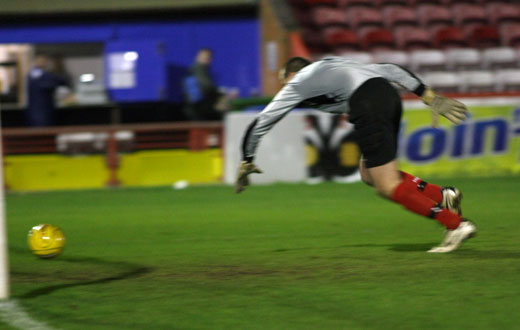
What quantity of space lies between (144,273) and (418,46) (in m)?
14.4

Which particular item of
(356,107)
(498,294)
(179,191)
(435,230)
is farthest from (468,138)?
(498,294)

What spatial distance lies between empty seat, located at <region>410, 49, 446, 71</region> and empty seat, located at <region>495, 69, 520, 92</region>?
1205 millimetres

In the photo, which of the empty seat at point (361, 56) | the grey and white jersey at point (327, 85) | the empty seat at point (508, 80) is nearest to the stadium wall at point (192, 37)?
the empty seat at point (361, 56)

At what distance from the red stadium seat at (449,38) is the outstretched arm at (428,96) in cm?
1349

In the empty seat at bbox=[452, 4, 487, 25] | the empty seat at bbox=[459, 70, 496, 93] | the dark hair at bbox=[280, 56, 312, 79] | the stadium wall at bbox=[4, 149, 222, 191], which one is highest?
the dark hair at bbox=[280, 56, 312, 79]

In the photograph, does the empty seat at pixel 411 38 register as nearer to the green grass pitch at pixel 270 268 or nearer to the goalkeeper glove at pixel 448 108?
the green grass pitch at pixel 270 268

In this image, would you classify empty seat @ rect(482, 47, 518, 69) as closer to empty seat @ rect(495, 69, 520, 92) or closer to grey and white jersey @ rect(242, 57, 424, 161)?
empty seat @ rect(495, 69, 520, 92)

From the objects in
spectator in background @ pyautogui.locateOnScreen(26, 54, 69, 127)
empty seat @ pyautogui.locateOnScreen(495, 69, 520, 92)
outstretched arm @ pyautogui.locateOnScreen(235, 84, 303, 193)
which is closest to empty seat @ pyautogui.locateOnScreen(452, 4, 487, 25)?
empty seat @ pyautogui.locateOnScreen(495, 69, 520, 92)

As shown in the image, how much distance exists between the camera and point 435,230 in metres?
8.85

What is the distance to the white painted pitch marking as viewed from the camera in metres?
5.06

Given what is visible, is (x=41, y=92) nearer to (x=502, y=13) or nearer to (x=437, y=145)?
(x=437, y=145)

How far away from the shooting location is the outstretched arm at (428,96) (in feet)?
22.7

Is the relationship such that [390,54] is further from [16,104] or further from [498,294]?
[498,294]

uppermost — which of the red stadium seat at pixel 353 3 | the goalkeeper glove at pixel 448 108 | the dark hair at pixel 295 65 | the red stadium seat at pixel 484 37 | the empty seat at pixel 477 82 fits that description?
the dark hair at pixel 295 65
